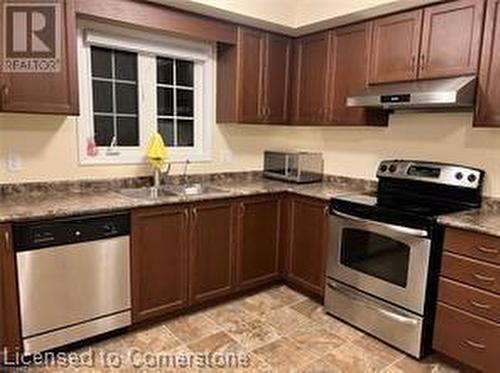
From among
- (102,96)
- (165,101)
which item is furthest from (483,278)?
(102,96)

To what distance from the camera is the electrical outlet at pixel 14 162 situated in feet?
7.86

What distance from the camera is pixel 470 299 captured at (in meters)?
2.04

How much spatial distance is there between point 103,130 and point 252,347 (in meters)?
1.89

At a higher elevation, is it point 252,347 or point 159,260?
point 159,260

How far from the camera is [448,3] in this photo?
239 centimetres

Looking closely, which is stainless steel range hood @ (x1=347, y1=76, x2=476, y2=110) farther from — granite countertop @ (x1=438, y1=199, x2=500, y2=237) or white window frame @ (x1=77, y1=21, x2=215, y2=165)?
white window frame @ (x1=77, y1=21, x2=215, y2=165)

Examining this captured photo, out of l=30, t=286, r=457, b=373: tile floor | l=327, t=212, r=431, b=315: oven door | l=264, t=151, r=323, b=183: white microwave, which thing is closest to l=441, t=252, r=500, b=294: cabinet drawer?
l=327, t=212, r=431, b=315: oven door

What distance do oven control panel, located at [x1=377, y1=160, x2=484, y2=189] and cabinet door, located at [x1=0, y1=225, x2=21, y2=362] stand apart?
8.29ft

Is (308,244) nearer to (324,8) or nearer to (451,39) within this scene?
(451,39)

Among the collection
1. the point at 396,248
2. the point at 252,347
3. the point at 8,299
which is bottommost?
the point at 252,347

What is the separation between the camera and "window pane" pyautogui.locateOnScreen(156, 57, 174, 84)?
3060mm

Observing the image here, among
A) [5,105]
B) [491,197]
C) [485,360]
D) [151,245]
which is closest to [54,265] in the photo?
[151,245]

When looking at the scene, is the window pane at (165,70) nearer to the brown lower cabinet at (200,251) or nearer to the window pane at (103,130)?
the window pane at (103,130)

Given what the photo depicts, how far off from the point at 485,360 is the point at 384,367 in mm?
525
